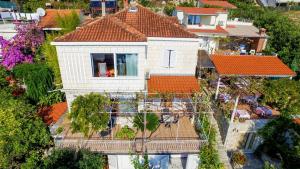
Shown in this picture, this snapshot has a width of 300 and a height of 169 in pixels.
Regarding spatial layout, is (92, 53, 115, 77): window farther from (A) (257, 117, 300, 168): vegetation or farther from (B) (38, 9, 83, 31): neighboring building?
(B) (38, 9, 83, 31): neighboring building

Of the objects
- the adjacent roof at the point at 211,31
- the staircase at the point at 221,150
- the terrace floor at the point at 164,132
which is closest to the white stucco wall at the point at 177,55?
the terrace floor at the point at 164,132

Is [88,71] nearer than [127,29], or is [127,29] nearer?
[88,71]

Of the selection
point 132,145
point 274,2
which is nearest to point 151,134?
point 132,145

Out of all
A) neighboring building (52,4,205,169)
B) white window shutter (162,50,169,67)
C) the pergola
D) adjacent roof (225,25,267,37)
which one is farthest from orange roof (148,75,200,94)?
adjacent roof (225,25,267,37)

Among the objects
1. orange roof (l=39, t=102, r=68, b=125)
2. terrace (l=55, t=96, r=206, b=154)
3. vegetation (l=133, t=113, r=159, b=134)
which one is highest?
vegetation (l=133, t=113, r=159, b=134)

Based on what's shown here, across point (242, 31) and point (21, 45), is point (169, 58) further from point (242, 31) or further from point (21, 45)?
point (242, 31)
